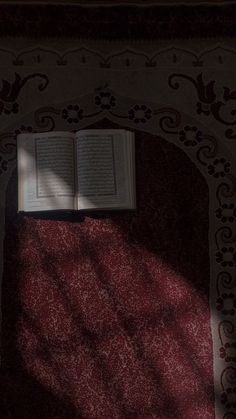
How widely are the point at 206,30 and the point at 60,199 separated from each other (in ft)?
2.61

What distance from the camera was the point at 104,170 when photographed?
83.7 inches

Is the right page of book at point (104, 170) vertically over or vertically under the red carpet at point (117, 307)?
over

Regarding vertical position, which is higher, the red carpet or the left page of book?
the left page of book

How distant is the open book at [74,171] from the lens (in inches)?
83.0

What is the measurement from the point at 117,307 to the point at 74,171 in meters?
0.47

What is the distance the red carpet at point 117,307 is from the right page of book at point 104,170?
0.16 feet

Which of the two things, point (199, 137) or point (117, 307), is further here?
point (199, 137)

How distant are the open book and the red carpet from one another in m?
0.05

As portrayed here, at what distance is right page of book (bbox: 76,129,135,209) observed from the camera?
6.93 ft

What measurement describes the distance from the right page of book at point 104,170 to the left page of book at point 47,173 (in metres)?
0.03

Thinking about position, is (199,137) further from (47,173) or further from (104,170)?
(47,173)

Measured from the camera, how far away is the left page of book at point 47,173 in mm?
2105

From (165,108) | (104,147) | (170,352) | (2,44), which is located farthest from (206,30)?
(170,352)

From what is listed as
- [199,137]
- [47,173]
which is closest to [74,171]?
[47,173]
